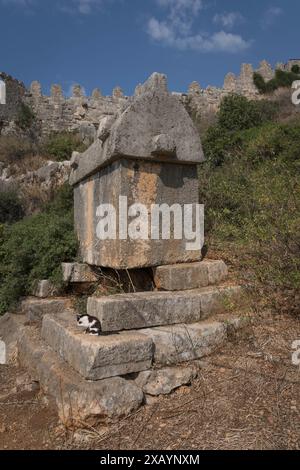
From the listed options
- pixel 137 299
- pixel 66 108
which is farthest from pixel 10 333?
pixel 66 108

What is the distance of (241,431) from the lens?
202 cm

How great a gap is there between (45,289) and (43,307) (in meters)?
0.28

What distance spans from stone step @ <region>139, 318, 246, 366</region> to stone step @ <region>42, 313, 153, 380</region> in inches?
5.1

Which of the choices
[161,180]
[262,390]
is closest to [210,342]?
[262,390]

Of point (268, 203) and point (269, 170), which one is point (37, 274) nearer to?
point (268, 203)

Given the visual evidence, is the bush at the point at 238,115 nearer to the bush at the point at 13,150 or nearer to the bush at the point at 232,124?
the bush at the point at 232,124

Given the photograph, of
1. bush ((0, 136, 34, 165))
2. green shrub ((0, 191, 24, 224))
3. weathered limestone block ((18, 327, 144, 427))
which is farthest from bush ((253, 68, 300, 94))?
weathered limestone block ((18, 327, 144, 427))

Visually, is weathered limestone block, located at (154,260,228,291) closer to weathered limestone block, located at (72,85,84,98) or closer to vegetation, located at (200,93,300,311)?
vegetation, located at (200,93,300,311)

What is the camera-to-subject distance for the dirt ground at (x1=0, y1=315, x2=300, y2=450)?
79.6 inches

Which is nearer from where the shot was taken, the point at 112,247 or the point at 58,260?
the point at 112,247

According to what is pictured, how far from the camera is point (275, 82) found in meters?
25.5

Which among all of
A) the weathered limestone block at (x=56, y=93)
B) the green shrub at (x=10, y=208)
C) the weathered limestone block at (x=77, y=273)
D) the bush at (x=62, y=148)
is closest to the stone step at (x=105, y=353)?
the weathered limestone block at (x=77, y=273)

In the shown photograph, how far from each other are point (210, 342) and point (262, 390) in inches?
25.5

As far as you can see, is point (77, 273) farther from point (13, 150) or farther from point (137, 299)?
point (13, 150)
